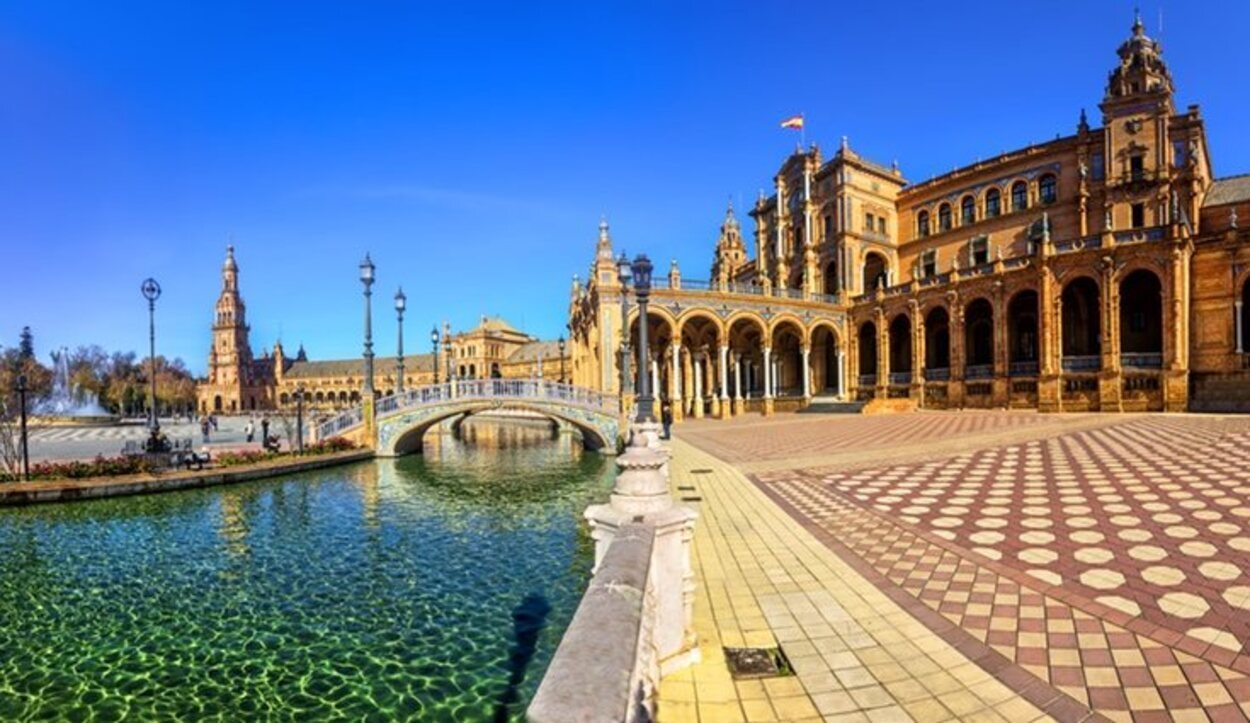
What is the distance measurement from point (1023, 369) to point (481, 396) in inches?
1208

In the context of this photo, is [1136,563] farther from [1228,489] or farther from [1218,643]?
[1228,489]

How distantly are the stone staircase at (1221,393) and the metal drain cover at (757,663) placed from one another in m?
34.2

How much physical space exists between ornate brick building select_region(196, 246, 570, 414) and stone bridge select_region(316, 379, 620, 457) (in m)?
71.0

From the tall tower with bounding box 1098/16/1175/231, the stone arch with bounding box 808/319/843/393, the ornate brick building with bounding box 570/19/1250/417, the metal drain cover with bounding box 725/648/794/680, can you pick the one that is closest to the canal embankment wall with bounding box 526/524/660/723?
the metal drain cover with bounding box 725/648/794/680

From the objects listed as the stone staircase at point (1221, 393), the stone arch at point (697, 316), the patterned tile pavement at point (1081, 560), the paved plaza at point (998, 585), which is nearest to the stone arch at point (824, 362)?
the stone arch at point (697, 316)

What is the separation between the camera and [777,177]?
53.3 metres

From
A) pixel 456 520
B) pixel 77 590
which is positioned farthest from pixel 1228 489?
pixel 77 590

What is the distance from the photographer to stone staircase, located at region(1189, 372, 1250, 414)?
27.2 meters

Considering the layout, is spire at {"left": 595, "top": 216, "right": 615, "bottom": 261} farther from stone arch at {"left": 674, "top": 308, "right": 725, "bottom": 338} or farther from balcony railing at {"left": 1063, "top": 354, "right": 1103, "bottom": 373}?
balcony railing at {"left": 1063, "top": 354, "right": 1103, "bottom": 373}

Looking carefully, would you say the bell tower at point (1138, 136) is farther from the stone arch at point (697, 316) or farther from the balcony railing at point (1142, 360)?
the stone arch at point (697, 316)

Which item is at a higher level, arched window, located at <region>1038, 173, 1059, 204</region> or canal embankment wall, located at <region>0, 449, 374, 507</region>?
arched window, located at <region>1038, 173, 1059, 204</region>

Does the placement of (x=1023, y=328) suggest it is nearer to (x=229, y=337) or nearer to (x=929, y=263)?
(x=929, y=263)

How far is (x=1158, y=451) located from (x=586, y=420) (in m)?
18.0

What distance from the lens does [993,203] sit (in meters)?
43.3
